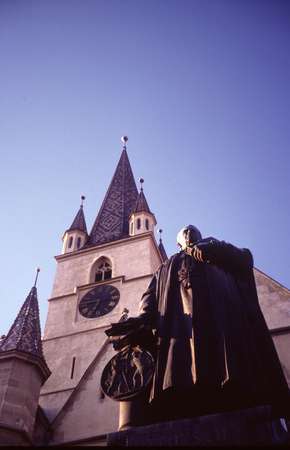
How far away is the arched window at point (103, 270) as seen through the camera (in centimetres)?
2428

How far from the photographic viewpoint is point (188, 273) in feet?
15.3

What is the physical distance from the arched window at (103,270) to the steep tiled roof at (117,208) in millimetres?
1793

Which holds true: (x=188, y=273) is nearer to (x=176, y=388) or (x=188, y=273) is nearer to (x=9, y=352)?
(x=176, y=388)

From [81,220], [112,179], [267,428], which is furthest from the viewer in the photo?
[112,179]

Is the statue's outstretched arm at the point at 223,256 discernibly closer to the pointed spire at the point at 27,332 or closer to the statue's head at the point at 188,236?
the statue's head at the point at 188,236

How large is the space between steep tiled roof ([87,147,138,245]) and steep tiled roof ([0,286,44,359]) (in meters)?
12.3

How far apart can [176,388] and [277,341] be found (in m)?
8.48

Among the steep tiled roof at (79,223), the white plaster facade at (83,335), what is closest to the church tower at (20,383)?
the white plaster facade at (83,335)

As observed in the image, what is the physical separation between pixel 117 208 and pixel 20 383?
75.4ft

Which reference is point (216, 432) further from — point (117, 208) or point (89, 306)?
point (117, 208)

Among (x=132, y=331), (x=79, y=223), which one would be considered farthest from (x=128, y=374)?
(x=79, y=223)

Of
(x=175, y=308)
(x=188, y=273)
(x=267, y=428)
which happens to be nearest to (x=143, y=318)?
(x=175, y=308)

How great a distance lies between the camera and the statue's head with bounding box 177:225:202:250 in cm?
518

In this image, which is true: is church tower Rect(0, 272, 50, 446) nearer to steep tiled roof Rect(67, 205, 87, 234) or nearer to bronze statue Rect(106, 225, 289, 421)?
bronze statue Rect(106, 225, 289, 421)
